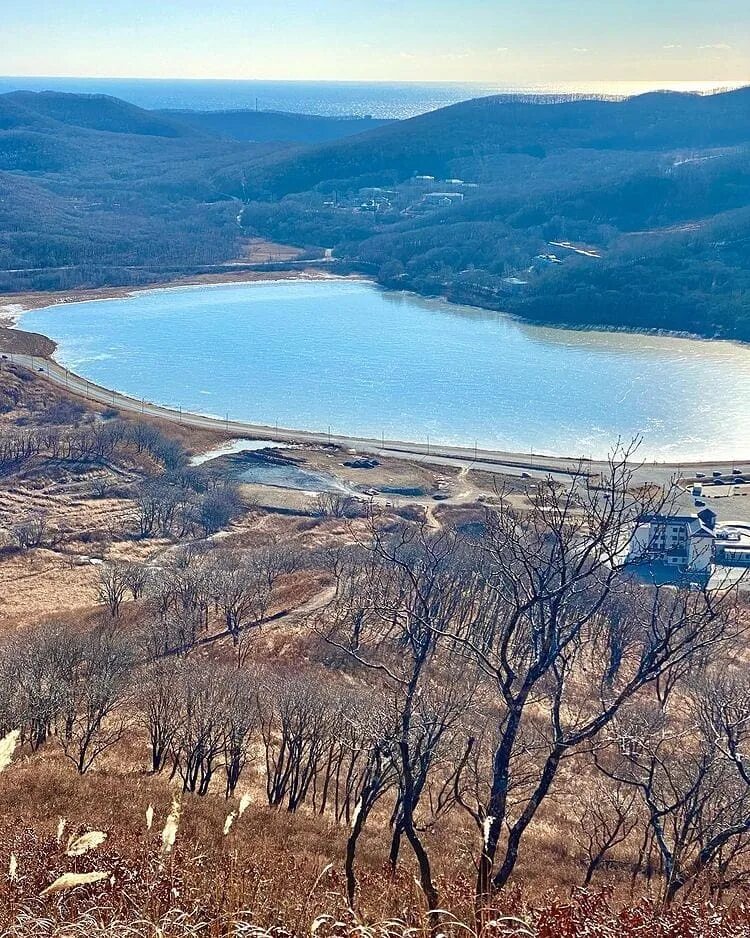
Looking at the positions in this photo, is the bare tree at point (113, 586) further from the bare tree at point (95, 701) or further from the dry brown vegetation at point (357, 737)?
the bare tree at point (95, 701)

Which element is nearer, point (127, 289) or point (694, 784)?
point (694, 784)

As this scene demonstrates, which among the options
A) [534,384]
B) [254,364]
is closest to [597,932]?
[534,384]

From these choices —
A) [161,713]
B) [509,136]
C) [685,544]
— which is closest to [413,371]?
[685,544]

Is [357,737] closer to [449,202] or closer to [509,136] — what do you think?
[449,202]

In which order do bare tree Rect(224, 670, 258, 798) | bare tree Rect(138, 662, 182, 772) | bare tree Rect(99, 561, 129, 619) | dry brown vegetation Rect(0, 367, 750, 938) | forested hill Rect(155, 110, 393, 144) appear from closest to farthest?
dry brown vegetation Rect(0, 367, 750, 938), bare tree Rect(224, 670, 258, 798), bare tree Rect(138, 662, 182, 772), bare tree Rect(99, 561, 129, 619), forested hill Rect(155, 110, 393, 144)

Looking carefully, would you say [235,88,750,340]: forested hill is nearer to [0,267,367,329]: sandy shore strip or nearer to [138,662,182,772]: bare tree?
[0,267,367,329]: sandy shore strip

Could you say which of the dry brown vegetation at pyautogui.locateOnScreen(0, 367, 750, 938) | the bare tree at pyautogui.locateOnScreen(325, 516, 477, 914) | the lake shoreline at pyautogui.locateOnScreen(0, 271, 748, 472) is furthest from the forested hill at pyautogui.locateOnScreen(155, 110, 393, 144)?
the bare tree at pyautogui.locateOnScreen(325, 516, 477, 914)
